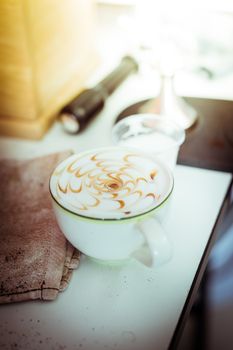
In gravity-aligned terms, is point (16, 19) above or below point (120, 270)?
above

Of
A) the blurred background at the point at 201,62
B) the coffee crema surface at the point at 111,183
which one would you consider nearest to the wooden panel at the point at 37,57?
the blurred background at the point at 201,62

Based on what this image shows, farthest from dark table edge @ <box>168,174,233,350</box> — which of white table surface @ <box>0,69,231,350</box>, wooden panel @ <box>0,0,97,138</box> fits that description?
wooden panel @ <box>0,0,97,138</box>

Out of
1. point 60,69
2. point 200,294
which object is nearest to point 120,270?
point 200,294

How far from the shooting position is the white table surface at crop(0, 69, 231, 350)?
0.40 m

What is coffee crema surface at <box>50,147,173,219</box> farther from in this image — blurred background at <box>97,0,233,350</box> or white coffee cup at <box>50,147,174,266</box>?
blurred background at <box>97,0,233,350</box>

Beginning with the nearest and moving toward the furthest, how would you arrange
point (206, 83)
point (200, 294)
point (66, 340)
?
point (66, 340), point (200, 294), point (206, 83)

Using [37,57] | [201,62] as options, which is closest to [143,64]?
[201,62]

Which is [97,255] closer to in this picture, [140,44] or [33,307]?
[33,307]

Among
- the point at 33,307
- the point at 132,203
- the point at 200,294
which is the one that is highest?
the point at 132,203

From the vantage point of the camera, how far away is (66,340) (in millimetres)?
397

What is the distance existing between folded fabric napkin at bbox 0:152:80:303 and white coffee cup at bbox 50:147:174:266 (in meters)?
0.04

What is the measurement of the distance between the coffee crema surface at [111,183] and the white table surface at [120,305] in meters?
0.09

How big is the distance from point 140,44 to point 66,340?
2.08 feet

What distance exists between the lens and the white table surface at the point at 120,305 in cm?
40
